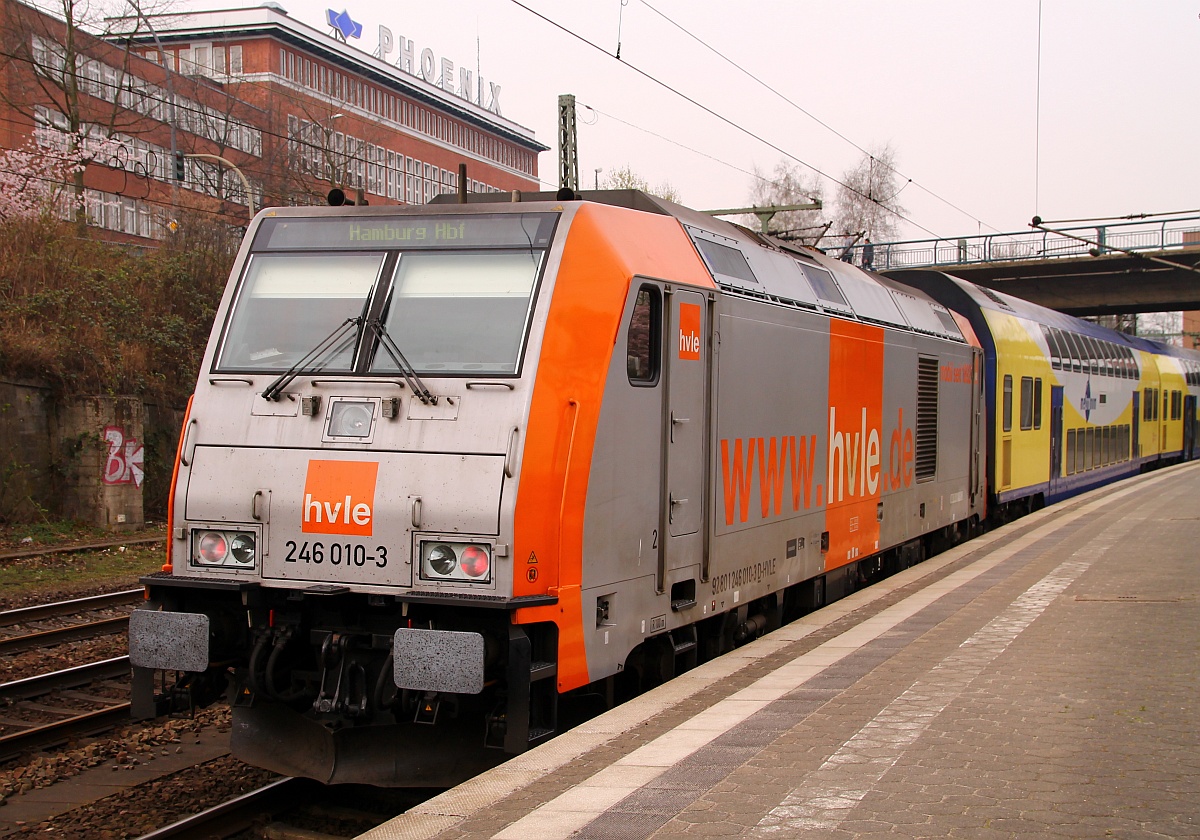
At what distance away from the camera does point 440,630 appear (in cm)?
595

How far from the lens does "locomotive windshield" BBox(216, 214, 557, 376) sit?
6.64 meters

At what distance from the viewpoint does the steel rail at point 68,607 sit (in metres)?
12.0

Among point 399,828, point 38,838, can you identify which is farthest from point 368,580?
point 38,838

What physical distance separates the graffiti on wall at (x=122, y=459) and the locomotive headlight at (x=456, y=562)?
15.0 metres

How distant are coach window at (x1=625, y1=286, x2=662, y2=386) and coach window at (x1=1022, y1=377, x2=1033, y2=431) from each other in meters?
13.8

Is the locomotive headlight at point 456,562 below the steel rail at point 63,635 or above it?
above

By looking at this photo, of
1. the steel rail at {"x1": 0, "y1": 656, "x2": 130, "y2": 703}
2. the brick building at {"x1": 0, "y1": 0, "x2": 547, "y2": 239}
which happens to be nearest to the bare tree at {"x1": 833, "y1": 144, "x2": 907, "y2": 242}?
the brick building at {"x1": 0, "y1": 0, "x2": 547, "y2": 239}

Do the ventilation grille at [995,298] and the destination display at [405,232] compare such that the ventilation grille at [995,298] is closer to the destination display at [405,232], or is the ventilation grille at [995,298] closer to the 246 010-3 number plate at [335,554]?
the destination display at [405,232]

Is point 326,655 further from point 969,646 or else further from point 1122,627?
point 1122,627

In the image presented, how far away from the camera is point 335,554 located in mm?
6316

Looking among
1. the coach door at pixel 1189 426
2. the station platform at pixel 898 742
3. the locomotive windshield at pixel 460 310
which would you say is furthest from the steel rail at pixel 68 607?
the coach door at pixel 1189 426

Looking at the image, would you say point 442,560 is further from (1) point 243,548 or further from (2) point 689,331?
(2) point 689,331

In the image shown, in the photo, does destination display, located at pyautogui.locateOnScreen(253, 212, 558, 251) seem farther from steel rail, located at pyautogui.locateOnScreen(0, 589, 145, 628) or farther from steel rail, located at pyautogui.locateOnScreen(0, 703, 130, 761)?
steel rail, located at pyautogui.locateOnScreen(0, 589, 145, 628)

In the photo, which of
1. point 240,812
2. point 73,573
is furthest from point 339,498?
point 73,573
